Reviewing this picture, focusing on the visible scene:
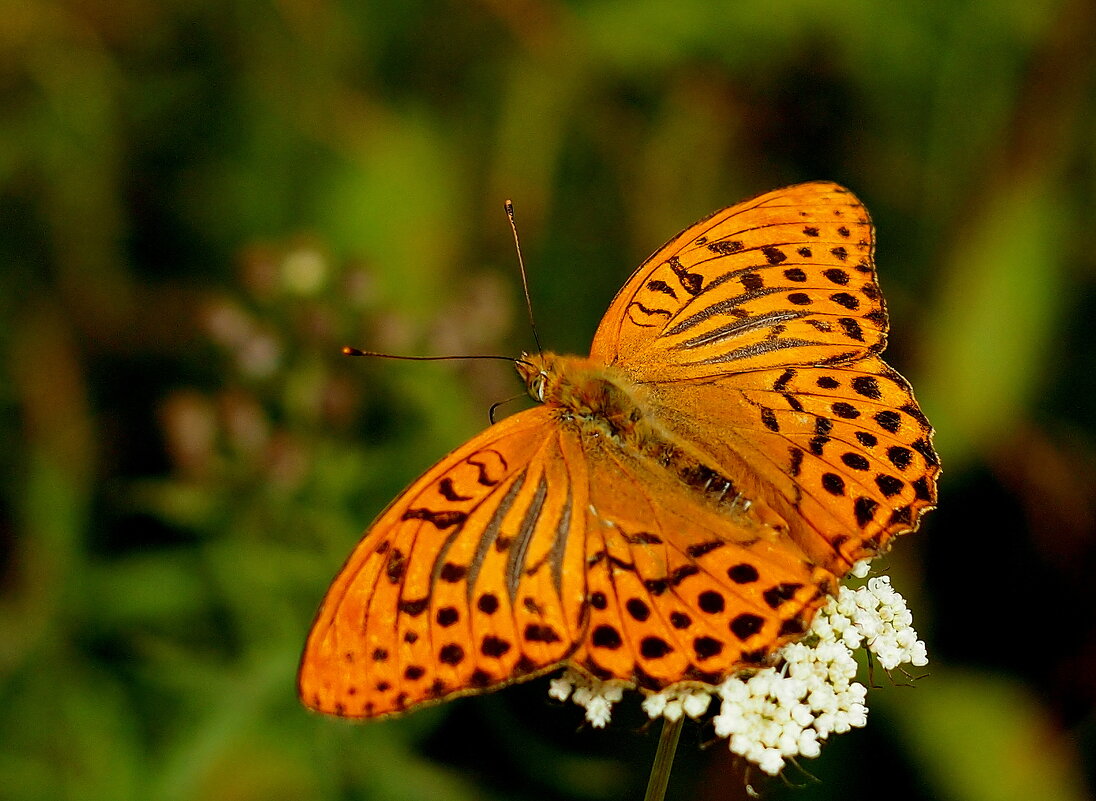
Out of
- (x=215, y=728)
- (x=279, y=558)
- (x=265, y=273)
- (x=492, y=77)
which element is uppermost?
(x=492, y=77)

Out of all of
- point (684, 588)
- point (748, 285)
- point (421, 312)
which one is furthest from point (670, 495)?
point (421, 312)

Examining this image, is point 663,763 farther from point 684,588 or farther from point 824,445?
point 824,445

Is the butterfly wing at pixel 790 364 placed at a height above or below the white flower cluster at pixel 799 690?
above

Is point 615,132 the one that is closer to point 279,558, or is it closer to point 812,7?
point 812,7

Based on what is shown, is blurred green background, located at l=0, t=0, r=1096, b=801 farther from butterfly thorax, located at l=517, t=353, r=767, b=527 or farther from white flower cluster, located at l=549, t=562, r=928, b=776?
white flower cluster, located at l=549, t=562, r=928, b=776

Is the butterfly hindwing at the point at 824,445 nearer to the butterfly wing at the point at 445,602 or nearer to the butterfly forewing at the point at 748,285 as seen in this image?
the butterfly forewing at the point at 748,285

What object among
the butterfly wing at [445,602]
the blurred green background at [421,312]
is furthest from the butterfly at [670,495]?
the blurred green background at [421,312]

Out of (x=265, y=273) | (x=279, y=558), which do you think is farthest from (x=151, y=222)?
(x=279, y=558)

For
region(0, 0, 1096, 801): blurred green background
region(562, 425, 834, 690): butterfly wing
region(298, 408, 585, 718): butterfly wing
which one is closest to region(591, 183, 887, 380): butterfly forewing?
region(562, 425, 834, 690): butterfly wing
